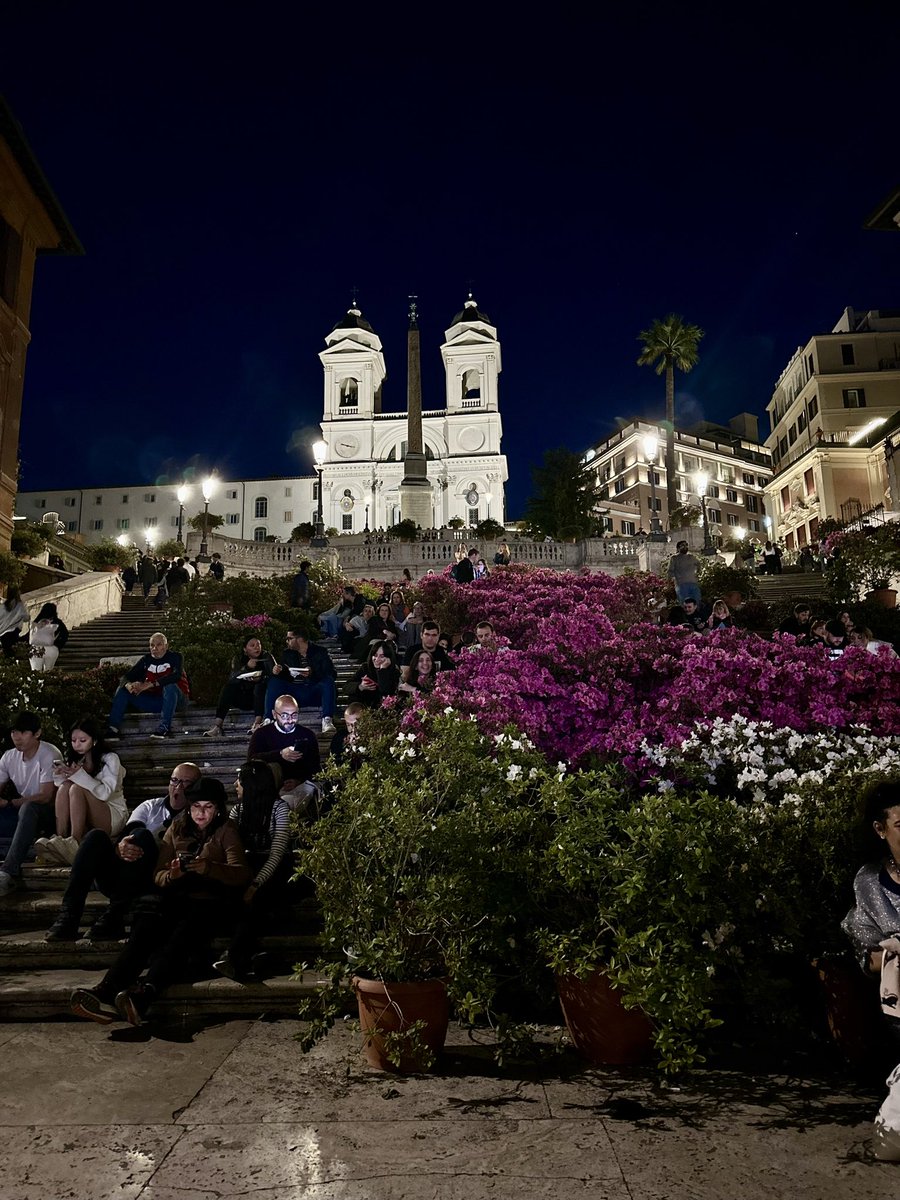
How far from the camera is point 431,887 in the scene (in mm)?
4086

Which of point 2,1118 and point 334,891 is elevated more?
point 334,891

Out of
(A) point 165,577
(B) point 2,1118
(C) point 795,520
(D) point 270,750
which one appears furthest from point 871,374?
(B) point 2,1118

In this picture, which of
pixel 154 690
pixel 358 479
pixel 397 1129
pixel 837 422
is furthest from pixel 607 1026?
pixel 358 479

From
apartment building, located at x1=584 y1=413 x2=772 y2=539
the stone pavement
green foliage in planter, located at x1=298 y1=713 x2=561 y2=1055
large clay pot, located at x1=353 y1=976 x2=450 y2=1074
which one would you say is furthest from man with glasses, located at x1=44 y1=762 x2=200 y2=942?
apartment building, located at x1=584 y1=413 x2=772 y2=539

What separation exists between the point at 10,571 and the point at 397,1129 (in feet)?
64.4

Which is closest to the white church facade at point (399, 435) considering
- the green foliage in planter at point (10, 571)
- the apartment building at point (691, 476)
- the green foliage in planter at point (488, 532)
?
the apartment building at point (691, 476)

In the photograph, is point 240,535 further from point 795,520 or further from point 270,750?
point 270,750

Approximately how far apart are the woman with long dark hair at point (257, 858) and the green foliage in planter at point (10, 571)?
16.0 meters

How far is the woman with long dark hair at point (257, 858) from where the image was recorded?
5.22 meters

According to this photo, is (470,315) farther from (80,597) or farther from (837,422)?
(80,597)

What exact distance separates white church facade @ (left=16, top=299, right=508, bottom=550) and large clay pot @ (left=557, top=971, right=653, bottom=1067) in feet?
253

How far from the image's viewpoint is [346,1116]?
3.59 metres

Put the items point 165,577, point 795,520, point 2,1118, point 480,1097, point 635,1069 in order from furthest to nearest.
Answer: point 795,520 → point 165,577 → point 635,1069 → point 480,1097 → point 2,1118

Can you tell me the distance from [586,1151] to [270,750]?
464cm
